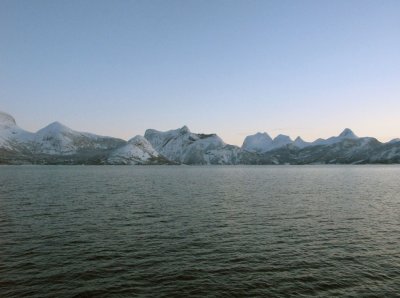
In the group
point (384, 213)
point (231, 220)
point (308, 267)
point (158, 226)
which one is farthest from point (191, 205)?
point (308, 267)

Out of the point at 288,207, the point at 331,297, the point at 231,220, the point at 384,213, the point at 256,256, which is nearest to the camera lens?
the point at 331,297

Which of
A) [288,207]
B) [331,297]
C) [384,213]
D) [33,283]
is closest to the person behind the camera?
[331,297]

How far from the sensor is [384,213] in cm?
6366

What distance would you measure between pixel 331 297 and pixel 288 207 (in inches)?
1786

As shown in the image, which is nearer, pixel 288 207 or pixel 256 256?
pixel 256 256

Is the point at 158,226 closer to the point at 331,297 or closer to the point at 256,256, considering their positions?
the point at 256,256

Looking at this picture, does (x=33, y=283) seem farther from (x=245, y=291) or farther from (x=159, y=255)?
(x=245, y=291)

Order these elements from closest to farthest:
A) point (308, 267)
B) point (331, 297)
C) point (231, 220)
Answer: point (331, 297) → point (308, 267) → point (231, 220)

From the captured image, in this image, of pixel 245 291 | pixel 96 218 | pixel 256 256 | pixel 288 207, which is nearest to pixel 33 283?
pixel 245 291

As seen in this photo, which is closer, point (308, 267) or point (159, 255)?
point (308, 267)

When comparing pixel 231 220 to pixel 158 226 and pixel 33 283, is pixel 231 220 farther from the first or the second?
pixel 33 283

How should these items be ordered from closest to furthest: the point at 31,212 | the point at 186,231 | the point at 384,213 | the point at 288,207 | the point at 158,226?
the point at 186,231 < the point at 158,226 < the point at 31,212 < the point at 384,213 < the point at 288,207

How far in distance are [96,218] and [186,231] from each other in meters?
17.3

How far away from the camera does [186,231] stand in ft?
151
